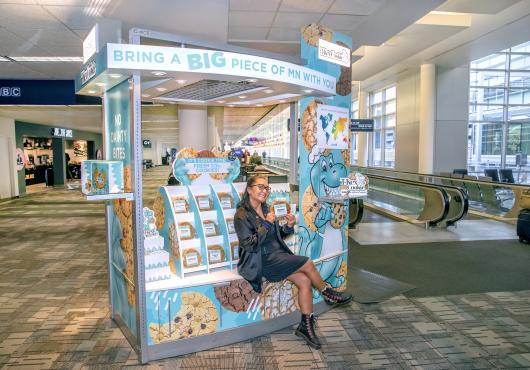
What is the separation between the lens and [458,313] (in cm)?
389

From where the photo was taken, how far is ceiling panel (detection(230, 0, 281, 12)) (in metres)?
5.64

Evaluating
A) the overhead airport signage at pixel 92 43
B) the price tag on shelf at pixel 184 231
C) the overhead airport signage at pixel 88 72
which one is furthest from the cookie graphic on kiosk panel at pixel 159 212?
the overhead airport signage at pixel 92 43

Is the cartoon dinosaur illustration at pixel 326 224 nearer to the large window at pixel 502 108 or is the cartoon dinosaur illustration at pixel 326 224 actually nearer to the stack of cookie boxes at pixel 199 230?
the stack of cookie boxes at pixel 199 230

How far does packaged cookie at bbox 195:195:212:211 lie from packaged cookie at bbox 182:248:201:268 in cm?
39

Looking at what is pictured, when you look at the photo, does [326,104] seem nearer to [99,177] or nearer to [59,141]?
[99,177]

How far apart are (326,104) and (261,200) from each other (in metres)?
1.23

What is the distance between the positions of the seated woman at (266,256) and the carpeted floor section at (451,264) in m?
1.63

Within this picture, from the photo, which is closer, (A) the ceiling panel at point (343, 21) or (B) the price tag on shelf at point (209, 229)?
(B) the price tag on shelf at point (209, 229)

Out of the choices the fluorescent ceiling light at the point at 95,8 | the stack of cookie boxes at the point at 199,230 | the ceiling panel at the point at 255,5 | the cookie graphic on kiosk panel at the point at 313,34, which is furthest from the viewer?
the ceiling panel at the point at 255,5

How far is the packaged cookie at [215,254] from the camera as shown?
3402 mm

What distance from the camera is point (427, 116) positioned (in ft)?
47.4

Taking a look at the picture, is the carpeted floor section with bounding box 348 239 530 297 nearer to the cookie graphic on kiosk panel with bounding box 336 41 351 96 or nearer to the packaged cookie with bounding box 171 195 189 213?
the cookie graphic on kiosk panel with bounding box 336 41 351 96

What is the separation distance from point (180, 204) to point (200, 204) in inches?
7.2

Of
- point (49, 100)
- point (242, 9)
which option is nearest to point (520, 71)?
point (242, 9)
